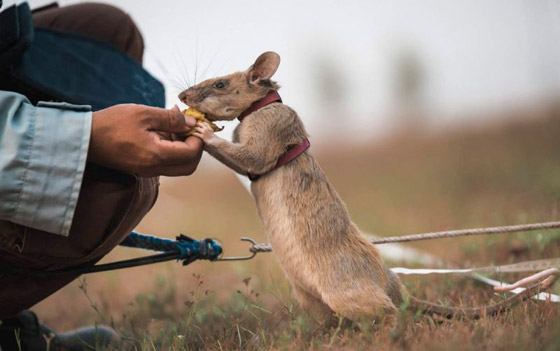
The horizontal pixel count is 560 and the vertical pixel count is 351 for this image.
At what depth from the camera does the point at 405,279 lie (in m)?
2.68

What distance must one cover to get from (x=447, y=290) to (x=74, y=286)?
2.99m

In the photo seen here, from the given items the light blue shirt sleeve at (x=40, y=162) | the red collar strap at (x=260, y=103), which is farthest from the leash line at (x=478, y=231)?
the light blue shirt sleeve at (x=40, y=162)

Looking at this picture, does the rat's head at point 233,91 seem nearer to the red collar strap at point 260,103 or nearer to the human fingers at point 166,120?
the red collar strap at point 260,103

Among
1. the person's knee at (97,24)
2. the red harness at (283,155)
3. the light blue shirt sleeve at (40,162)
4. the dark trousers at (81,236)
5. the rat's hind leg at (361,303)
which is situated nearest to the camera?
the light blue shirt sleeve at (40,162)

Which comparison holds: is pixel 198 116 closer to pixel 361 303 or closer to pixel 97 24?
pixel 361 303

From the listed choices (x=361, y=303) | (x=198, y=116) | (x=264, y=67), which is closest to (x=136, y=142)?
(x=198, y=116)

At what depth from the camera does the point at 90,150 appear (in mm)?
1551

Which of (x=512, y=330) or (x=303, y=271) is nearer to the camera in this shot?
(x=512, y=330)

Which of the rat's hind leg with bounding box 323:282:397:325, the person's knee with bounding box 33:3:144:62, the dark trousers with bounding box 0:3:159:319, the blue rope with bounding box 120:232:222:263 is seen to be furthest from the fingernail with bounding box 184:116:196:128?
the person's knee with bounding box 33:3:144:62

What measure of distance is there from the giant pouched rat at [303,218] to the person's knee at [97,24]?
90 centimetres

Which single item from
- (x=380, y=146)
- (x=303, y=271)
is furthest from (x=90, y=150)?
(x=380, y=146)

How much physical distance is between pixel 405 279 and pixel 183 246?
4.01ft

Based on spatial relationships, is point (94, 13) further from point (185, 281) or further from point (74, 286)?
point (74, 286)

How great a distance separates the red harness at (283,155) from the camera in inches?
73.9
